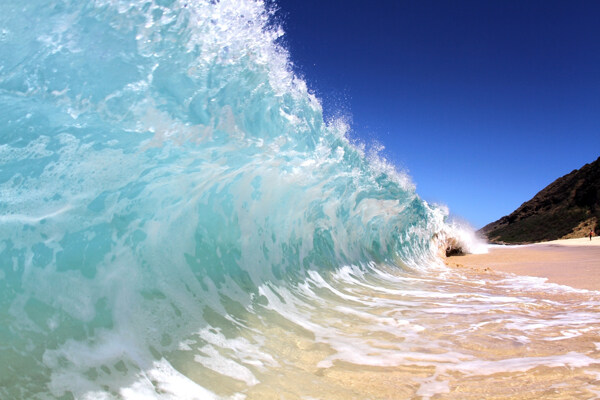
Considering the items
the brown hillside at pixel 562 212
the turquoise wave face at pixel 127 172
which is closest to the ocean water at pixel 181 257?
the turquoise wave face at pixel 127 172

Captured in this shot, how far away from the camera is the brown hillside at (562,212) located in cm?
4681

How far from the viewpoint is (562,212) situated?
2031 inches

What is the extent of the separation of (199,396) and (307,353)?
103 centimetres

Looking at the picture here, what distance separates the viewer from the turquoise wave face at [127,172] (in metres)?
2.30

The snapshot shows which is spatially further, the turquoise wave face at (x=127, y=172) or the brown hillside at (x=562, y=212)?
the brown hillside at (x=562, y=212)

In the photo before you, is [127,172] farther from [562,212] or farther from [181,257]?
[562,212]

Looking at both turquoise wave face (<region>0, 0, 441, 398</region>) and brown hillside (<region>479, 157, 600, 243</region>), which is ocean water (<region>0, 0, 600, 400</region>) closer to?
turquoise wave face (<region>0, 0, 441, 398</region>)

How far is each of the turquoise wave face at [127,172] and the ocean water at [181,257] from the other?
0.01 m

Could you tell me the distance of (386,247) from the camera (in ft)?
36.3

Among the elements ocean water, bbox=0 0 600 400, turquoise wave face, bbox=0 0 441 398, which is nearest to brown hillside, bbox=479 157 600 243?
ocean water, bbox=0 0 600 400

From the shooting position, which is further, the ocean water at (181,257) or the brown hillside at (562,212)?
the brown hillside at (562,212)

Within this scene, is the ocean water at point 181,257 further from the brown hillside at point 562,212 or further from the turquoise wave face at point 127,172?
the brown hillside at point 562,212

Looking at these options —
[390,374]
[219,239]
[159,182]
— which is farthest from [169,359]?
[219,239]

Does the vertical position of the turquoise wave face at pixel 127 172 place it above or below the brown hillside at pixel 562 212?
below
